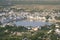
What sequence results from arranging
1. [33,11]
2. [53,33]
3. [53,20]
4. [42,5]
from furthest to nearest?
[42,5] → [33,11] → [53,20] → [53,33]

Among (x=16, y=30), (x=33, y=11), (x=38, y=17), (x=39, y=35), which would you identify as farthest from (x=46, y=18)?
(x=39, y=35)

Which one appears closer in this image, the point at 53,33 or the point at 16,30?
the point at 53,33

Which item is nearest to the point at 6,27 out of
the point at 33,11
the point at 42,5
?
the point at 33,11

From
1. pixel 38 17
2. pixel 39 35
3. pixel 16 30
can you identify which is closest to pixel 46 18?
pixel 38 17

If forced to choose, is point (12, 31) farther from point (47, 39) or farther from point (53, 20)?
point (53, 20)

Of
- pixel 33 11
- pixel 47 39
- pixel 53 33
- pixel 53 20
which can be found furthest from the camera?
pixel 33 11

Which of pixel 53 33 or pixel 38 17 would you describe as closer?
pixel 53 33

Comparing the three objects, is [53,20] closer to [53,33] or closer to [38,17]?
[38,17]

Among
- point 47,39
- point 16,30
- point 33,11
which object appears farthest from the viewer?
point 33,11
